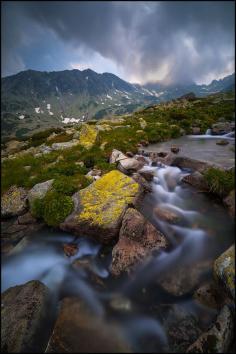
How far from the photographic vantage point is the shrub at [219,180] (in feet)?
17.8

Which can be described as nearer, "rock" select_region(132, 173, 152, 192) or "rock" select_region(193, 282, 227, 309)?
"rock" select_region(193, 282, 227, 309)

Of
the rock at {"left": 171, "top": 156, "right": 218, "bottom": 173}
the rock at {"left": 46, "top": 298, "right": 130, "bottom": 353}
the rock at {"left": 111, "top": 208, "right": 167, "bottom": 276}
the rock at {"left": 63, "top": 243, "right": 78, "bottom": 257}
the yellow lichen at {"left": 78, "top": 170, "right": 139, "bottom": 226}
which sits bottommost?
the rock at {"left": 46, "top": 298, "right": 130, "bottom": 353}

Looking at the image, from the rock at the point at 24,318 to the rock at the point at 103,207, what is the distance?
2.26m

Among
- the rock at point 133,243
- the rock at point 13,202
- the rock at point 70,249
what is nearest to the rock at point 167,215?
the rock at point 133,243

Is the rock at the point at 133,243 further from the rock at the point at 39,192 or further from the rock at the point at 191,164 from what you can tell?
the rock at the point at 39,192

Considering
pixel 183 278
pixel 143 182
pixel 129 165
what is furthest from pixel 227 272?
pixel 129 165

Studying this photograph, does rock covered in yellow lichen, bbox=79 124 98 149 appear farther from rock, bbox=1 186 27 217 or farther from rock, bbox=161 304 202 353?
rock, bbox=161 304 202 353

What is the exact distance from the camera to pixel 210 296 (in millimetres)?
4383

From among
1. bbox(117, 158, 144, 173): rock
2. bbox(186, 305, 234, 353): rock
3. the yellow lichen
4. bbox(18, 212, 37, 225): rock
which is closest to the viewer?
bbox(186, 305, 234, 353): rock

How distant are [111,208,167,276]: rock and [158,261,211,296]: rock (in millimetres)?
816

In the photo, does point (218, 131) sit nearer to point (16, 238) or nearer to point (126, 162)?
point (126, 162)

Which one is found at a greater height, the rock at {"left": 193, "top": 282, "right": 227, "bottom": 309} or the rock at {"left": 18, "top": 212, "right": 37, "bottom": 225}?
the rock at {"left": 18, "top": 212, "right": 37, "bottom": 225}

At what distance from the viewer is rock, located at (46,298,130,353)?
4121 mm

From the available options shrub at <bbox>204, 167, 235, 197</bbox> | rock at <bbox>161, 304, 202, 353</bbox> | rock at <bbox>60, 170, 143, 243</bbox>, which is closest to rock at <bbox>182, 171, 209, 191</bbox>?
shrub at <bbox>204, 167, 235, 197</bbox>
